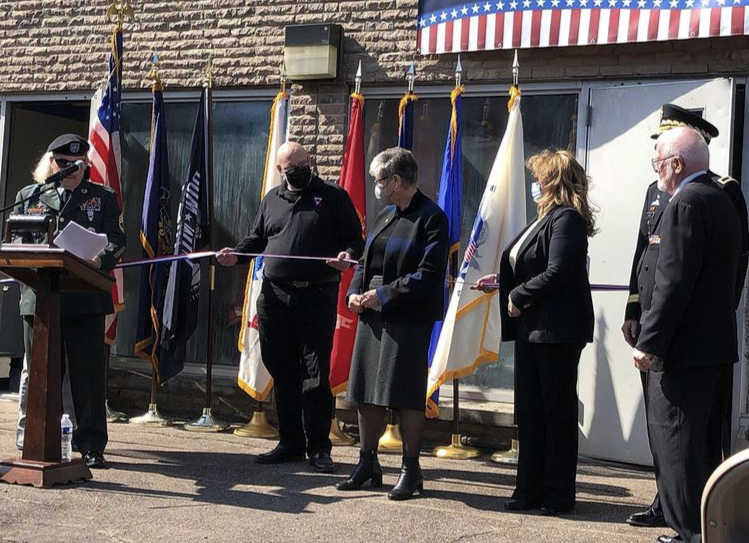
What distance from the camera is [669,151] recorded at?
4926mm

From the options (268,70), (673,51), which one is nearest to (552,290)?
(673,51)

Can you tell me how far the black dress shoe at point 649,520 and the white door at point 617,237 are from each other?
1706 mm

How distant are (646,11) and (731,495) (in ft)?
17.5

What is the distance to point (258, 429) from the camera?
809 cm

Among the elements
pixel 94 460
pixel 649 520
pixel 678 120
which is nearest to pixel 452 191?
pixel 678 120

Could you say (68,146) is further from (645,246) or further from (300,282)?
(645,246)

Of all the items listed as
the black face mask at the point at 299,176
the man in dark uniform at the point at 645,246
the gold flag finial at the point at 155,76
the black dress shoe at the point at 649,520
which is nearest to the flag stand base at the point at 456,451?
the man in dark uniform at the point at 645,246

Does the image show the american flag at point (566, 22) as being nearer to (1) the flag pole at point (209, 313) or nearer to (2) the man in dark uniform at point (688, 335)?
(1) the flag pole at point (209, 313)

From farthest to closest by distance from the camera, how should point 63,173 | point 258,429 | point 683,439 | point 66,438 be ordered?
point 258,429
point 66,438
point 63,173
point 683,439

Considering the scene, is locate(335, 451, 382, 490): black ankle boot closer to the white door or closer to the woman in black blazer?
the woman in black blazer

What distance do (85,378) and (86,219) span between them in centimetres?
100

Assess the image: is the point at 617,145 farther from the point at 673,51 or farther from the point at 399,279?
the point at 399,279

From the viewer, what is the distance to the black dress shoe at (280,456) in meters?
6.89

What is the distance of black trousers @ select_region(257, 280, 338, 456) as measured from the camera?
6.82 meters
